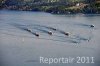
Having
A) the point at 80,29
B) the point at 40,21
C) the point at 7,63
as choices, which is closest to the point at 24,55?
the point at 7,63

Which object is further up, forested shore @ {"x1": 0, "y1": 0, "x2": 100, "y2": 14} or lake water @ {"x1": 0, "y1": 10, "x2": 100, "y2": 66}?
forested shore @ {"x1": 0, "y1": 0, "x2": 100, "y2": 14}

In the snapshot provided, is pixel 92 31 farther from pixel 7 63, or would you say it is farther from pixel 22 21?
pixel 7 63

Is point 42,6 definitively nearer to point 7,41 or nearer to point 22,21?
point 22,21

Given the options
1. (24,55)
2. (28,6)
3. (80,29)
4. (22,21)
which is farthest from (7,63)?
(80,29)

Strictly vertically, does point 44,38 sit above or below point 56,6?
below

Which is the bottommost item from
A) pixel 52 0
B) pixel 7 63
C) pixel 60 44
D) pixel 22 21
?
pixel 7 63

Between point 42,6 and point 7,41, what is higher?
point 42,6

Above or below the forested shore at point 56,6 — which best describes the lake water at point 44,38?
below
